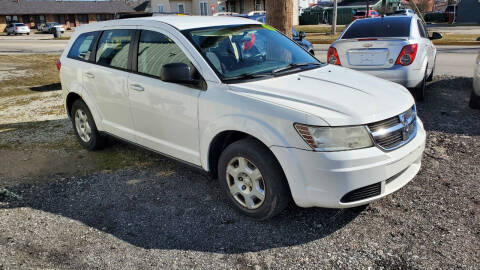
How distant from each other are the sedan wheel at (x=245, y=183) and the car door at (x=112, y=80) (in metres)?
1.56

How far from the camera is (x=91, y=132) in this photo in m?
5.39

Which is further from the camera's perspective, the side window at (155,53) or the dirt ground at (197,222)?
the side window at (155,53)

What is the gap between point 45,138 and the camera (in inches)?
253

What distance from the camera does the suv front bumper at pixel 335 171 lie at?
2971mm

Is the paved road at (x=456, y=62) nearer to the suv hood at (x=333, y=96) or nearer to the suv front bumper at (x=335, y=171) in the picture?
the suv hood at (x=333, y=96)

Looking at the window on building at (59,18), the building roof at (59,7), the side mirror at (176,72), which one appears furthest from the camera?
the window on building at (59,18)

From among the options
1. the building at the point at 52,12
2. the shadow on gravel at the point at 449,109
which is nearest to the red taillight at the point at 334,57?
the shadow on gravel at the point at 449,109

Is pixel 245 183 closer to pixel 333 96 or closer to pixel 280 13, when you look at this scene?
pixel 333 96

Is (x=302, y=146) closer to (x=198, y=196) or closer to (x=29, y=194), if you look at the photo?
(x=198, y=196)

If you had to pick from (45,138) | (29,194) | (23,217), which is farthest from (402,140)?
(45,138)

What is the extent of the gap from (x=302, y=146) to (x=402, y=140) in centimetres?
95

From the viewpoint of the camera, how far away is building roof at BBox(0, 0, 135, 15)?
66.9m

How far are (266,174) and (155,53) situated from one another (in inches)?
75.3

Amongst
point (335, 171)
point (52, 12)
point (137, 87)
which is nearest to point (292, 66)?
point (335, 171)
